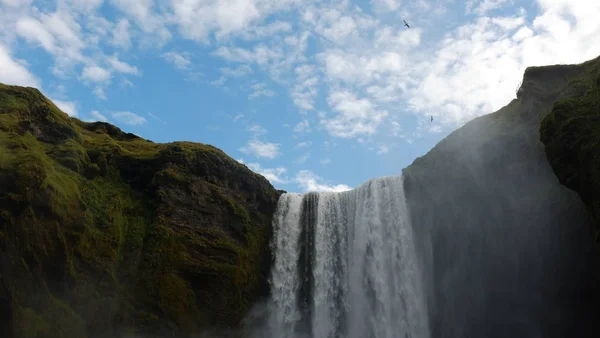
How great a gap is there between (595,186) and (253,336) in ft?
66.7

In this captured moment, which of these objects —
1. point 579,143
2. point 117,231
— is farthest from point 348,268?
point 579,143

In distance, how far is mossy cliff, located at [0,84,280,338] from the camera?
2027 centimetres

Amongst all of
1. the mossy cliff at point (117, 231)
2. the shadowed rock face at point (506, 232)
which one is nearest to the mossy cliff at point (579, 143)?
the shadowed rock face at point (506, 232)

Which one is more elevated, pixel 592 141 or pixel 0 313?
pixel 592 141

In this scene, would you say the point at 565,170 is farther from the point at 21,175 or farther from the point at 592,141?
the point at 21,175

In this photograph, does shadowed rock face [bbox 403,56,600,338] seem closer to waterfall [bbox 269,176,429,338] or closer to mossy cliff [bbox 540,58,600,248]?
waterfall [bbox 269,176,429,338]

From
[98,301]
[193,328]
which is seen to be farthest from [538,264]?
[98,301]

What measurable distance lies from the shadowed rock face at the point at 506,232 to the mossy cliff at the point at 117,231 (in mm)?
11291

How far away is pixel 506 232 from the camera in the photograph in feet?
87.7

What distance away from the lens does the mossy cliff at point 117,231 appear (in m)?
20.3

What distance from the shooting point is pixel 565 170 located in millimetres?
21891

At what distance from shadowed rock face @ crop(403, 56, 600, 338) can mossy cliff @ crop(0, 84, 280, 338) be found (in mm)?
11291

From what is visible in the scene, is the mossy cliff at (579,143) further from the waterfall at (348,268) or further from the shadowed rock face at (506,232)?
the waterfall at (348,268)

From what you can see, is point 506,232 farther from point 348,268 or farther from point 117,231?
point 117,231
